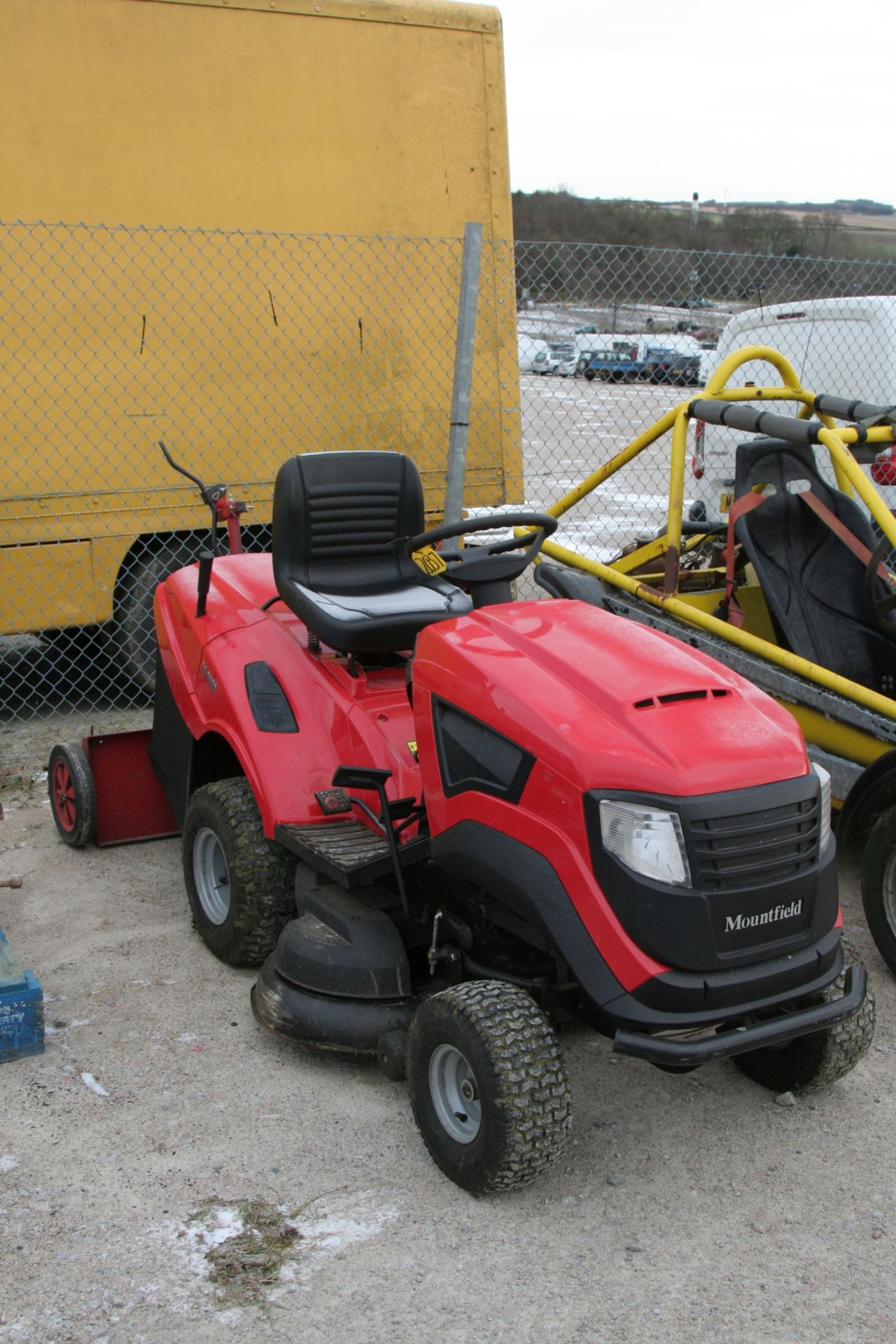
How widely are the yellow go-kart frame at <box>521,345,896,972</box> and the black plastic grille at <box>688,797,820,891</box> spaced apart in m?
1.03

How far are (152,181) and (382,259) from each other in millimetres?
1055

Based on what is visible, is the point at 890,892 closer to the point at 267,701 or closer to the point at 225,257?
the point at 267,701

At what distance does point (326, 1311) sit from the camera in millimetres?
2375

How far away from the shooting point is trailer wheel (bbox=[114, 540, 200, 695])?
576 centimetres

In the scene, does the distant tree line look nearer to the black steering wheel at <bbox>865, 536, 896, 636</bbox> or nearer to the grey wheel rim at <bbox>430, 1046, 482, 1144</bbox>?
the black steering wheel at <bbox>865, 536, 896, 636</bbox>

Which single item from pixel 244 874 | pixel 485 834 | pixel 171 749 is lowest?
pixel 244 874

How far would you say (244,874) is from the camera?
3469 mm

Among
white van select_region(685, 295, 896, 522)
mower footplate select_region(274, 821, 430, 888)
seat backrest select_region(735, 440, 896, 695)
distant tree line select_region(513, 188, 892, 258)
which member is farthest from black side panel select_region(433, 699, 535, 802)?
distant tree line select_region(513, 188, 892, 258)

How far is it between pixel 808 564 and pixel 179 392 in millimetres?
2723

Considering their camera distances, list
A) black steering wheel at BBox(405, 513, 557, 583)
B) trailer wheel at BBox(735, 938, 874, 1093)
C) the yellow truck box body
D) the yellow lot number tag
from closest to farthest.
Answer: trailer wheel at BBox(735, 938, 874, 1093), black steering wheel at BBox(405, 513, 557, 583), the yellow lot number tag, the yellow truck box body

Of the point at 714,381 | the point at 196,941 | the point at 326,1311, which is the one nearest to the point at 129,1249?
the point at 326,1311

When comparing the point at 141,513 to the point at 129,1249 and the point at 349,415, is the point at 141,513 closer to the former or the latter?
the point at 349,415

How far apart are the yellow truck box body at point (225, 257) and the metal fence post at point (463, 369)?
453mm

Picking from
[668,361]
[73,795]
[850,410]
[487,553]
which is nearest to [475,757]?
[487,553]
